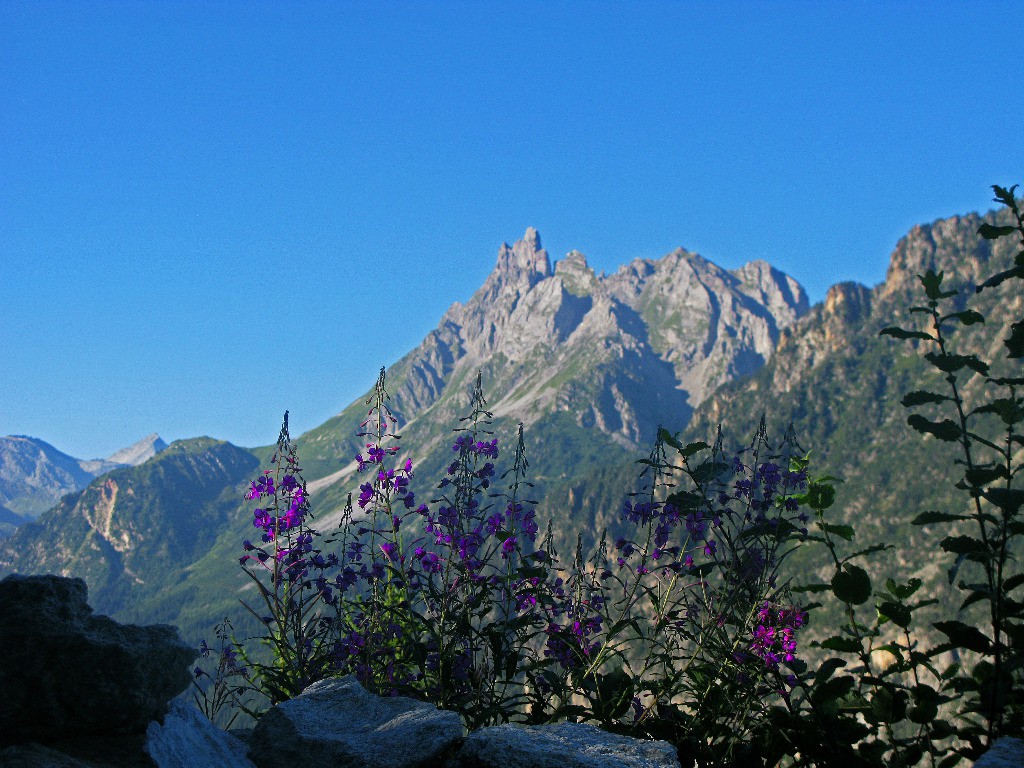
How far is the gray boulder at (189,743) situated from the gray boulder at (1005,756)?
4.01 m

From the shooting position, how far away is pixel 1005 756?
399cm

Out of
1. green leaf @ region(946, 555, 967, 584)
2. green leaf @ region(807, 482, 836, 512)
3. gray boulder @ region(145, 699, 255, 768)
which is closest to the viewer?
green leaf @ region(946, 555, 967, 584)

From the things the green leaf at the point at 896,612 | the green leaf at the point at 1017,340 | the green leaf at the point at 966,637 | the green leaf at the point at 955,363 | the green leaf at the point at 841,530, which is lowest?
the green leaf at the point at 966,637

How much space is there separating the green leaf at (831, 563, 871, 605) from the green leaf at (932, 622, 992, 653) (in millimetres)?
387

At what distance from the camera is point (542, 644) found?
7.04m

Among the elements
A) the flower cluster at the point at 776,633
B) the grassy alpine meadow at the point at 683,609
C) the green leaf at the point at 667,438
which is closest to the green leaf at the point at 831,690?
the grassy alpine meadow at the point at 683,609

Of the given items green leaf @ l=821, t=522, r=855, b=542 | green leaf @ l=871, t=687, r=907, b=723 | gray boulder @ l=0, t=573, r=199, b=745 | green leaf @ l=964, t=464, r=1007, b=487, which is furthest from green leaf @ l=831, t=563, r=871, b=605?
gray boulder @ l=0, t=573, r=199, b=745

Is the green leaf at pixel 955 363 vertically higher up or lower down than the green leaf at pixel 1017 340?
lower down

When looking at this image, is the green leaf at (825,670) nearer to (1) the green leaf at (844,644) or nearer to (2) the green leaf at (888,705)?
(1) the green leaf at (844,644)

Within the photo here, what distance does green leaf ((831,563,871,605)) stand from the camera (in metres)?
4.77

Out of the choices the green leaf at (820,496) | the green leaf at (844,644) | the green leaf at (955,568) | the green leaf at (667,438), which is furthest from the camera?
the green leaf at (667,438)

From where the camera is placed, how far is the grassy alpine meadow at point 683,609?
4840 mm

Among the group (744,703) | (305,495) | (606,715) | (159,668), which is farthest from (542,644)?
(159,668)

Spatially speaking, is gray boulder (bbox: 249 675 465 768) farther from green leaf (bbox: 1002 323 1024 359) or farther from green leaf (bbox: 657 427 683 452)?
green leaf (bbox: 1002 323 1024 359)
